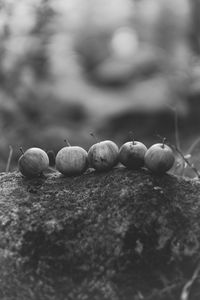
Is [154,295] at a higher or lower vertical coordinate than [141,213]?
lower

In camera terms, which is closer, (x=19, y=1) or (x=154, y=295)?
(x=154, y=295)

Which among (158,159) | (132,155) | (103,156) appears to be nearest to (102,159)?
(103,156)

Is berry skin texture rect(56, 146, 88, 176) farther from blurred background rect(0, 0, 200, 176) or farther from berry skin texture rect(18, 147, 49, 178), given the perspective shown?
blurred background rect(0, 0, 200, 176)

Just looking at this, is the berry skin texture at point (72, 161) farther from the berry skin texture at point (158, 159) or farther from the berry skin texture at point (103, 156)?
the berry skin texture at point (158, 159)

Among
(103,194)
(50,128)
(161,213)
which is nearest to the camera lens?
(161,213)

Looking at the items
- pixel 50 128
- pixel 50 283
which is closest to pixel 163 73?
pixel 50 128

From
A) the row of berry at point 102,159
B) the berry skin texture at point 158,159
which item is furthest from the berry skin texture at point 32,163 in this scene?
the berry skin texture at point 158,159

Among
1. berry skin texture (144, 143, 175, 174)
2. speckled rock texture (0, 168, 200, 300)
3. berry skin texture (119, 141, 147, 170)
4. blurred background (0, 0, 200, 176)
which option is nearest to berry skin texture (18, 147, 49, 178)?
speckled rock texture (0, 168, 200, 300)

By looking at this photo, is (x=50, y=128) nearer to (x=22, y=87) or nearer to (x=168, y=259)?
(x=22, y=87)
